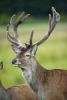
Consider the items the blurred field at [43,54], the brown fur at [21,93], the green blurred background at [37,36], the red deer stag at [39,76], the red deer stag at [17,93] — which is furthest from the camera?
the green blurred background at [37,36]

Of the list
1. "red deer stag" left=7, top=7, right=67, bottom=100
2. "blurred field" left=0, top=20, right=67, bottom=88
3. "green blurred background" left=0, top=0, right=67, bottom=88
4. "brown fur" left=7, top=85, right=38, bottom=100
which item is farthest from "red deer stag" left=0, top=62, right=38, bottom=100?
"blurred field" left=0, top=20, right=67, bottom=88

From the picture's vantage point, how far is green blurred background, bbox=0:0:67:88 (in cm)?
2653

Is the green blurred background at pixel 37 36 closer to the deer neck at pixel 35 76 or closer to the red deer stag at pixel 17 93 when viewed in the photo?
the red deer stag at pixel 17 93

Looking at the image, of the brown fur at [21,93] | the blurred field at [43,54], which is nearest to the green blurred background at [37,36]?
the blurred field at [43,54]

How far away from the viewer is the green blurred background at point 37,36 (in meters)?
26.5

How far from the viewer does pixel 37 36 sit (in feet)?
122

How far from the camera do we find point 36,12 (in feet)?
168

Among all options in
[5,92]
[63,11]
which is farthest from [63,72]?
[63,11]

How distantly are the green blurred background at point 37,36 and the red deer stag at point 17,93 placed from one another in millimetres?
1355

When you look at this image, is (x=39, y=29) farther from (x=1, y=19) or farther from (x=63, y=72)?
(x=63, y=72)

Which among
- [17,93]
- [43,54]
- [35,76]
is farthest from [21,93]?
[43,54]

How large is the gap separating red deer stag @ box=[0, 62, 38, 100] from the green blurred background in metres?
1.35

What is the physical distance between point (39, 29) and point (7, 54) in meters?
10.0

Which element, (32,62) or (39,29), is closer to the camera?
(32,62)
